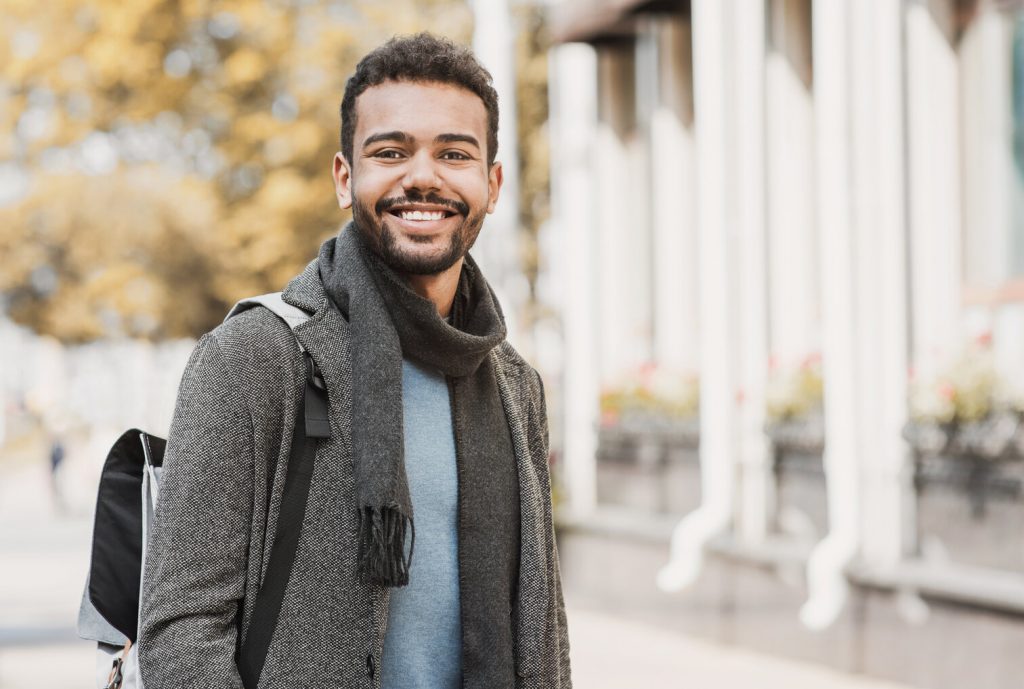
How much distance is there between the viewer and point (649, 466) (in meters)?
12.4

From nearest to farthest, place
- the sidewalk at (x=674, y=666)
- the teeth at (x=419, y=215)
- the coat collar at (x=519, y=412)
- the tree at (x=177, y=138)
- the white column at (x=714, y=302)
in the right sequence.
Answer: the coat collar at (x=519, y=412) → the teeth at (x=419, y=215) → the sidewalk at (x=674, y=666) → the white column at (x=714, y=302) → the tree at (x=177, y=138)

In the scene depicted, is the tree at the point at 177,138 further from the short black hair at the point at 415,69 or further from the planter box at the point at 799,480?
the short black hair at the point at 415,69

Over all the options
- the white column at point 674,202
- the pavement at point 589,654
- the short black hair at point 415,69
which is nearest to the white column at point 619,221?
the white column at point 674,202

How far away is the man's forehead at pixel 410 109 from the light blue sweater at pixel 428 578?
0.39 meters

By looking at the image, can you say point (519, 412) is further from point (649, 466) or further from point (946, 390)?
point (649, 466)

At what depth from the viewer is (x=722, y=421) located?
10953 mm

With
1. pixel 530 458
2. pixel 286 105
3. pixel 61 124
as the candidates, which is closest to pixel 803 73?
pixel 530 458

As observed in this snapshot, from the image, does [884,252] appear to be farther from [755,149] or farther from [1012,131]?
[755,149]

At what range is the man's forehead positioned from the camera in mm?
2541

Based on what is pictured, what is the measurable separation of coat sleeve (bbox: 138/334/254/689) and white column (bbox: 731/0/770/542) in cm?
849

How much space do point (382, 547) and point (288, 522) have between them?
5.6 inches

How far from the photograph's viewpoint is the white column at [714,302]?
1095 cm

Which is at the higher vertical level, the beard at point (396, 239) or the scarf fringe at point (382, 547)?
the beard at point (396, 239)

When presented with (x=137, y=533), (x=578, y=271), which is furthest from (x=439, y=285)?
(x=578, y=271)
